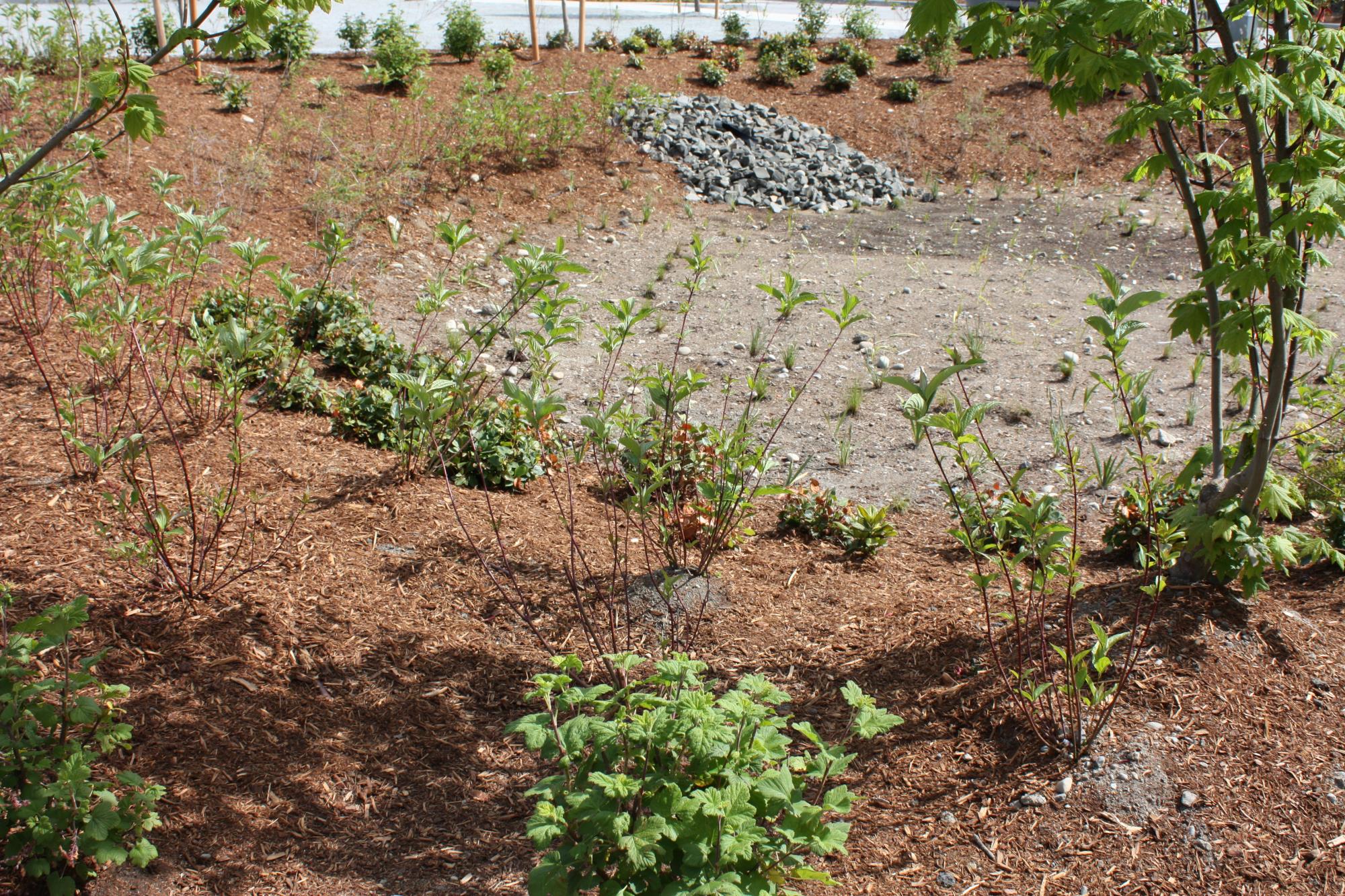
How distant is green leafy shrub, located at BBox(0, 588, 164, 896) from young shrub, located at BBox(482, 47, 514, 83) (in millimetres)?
9920

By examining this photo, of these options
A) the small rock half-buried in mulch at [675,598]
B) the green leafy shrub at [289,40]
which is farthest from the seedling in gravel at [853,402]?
the green leafy shrub at [289,40]

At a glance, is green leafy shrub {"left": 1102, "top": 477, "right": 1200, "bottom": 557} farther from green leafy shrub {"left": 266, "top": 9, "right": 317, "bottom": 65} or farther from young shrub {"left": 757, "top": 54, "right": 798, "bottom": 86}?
young shrub {"left": 757, "top": 54, "right": 798, "bottom": 86}

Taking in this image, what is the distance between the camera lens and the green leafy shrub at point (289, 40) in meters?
10.5

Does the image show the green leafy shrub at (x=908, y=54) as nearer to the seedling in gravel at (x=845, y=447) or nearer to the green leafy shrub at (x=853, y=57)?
the green leafy shrub at (x=853, y=57)

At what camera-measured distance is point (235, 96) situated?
9531 millimetres

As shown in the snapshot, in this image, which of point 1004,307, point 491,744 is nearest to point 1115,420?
point 1004,307

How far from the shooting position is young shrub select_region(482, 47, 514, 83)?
11227 mm

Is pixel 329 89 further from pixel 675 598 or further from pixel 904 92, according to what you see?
pixel 675 598

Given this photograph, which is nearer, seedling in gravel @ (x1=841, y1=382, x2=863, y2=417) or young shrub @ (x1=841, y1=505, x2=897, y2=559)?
young shrub @ (x1=841, y1=505, x2=897, y2=559)

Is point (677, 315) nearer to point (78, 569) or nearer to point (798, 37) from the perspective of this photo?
point (78, 569)

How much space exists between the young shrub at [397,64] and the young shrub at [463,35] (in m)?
1.07

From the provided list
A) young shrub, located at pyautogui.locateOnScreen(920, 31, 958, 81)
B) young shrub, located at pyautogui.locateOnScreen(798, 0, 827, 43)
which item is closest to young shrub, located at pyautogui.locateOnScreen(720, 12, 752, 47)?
young shrub, located at pyautogui.locateOnScreen(798, 0, 827, 43)

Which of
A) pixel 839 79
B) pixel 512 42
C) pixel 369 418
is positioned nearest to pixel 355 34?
pixel 512 42

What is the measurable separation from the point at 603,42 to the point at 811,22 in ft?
10.5
